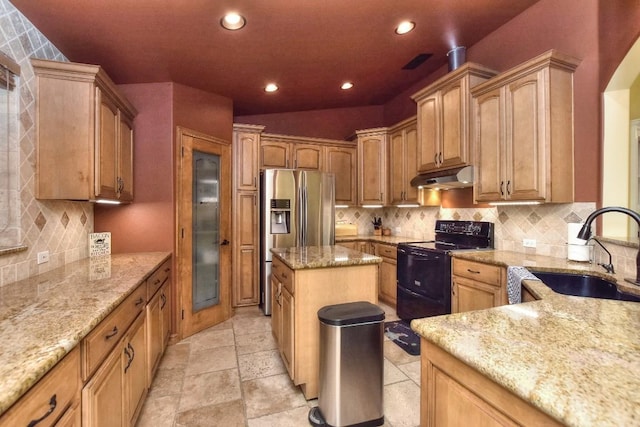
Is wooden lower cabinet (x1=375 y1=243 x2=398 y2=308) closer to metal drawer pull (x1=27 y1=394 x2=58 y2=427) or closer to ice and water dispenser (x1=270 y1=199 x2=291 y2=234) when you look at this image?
ice and water dispenser (x1=270 y1=199 x2=291 y2=234)

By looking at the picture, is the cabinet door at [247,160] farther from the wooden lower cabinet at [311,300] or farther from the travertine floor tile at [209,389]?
the travertine floor tile at [209,389]

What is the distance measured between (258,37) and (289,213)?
1996mm

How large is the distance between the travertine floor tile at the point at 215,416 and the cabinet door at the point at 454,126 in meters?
2.83

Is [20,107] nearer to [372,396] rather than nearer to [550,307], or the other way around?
[372,396]

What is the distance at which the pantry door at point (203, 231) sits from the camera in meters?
3.06

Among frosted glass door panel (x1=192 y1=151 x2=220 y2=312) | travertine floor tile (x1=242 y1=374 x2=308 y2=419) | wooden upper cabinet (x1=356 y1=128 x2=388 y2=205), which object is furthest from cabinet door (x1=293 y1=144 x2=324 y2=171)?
travertine floor tile (x1=242 y1=374 x2=308 y2=419)

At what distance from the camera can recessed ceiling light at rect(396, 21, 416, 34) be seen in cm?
253

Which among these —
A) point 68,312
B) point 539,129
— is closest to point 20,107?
point 68,312

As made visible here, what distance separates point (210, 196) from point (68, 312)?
7.38 feet

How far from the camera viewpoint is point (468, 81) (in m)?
2.87

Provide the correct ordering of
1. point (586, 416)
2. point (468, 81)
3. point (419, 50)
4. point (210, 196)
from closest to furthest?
point (586, 416), point (468, 81), point (419, 50), point (210, 196)

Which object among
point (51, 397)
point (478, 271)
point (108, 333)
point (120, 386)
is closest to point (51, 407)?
point (51, 397)

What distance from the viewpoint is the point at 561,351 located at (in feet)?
2.55

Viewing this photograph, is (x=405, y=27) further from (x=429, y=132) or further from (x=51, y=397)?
(x=51, y=397)
